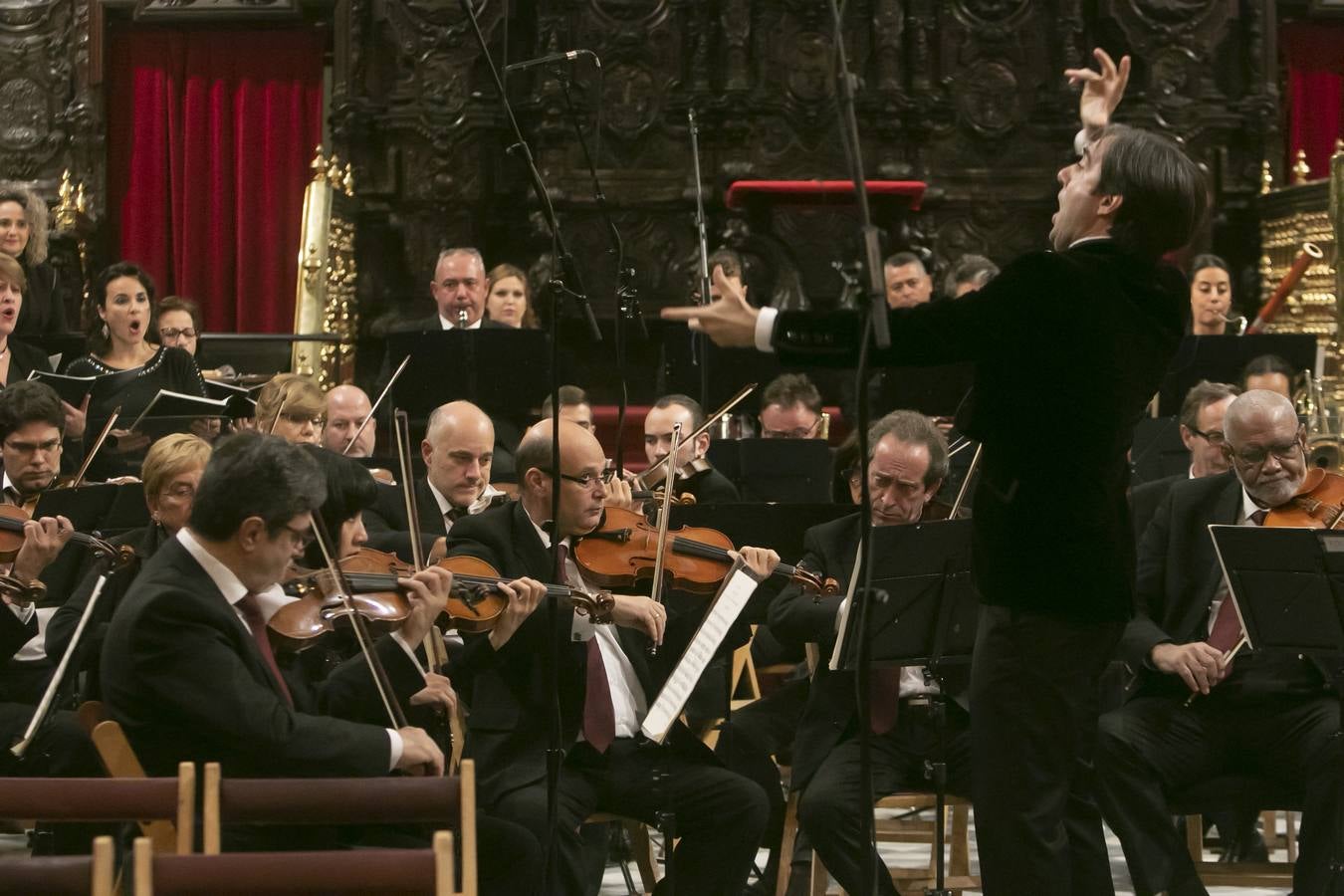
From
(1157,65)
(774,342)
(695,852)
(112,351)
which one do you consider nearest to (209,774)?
(774,342)

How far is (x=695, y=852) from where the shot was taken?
4.43m

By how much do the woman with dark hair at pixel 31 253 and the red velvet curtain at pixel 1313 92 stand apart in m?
6.84

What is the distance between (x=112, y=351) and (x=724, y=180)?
3.82 m

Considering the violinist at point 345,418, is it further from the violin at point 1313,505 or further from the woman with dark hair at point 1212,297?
the woman with dark hair at point 1212,297

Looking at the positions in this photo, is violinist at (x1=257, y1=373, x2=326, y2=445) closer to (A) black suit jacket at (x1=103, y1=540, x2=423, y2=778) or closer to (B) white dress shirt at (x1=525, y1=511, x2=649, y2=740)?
(B) white dress shirt at (x1=525, y1=511, x2=649, y2=740)

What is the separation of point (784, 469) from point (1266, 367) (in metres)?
1.92

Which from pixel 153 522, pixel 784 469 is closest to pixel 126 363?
pixel 153 522

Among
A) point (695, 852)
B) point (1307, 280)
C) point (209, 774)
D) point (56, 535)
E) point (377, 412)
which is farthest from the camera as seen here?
point (1307, 280)

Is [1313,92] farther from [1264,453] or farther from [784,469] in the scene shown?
[1264,453]

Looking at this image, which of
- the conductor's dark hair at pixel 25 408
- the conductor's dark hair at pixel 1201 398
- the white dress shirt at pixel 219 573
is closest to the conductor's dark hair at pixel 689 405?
the conductor's dark hair at pixel 1201 398

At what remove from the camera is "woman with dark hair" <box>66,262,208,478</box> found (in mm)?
6477

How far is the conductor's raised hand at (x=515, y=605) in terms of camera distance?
13.9 feet

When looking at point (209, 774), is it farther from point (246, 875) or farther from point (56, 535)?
point (56, 535)

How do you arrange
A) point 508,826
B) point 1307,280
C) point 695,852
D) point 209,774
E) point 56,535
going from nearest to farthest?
1. point 209,774
2. point 508,826
3. point 695,852
4. point 56,535
5. point 1307,280
